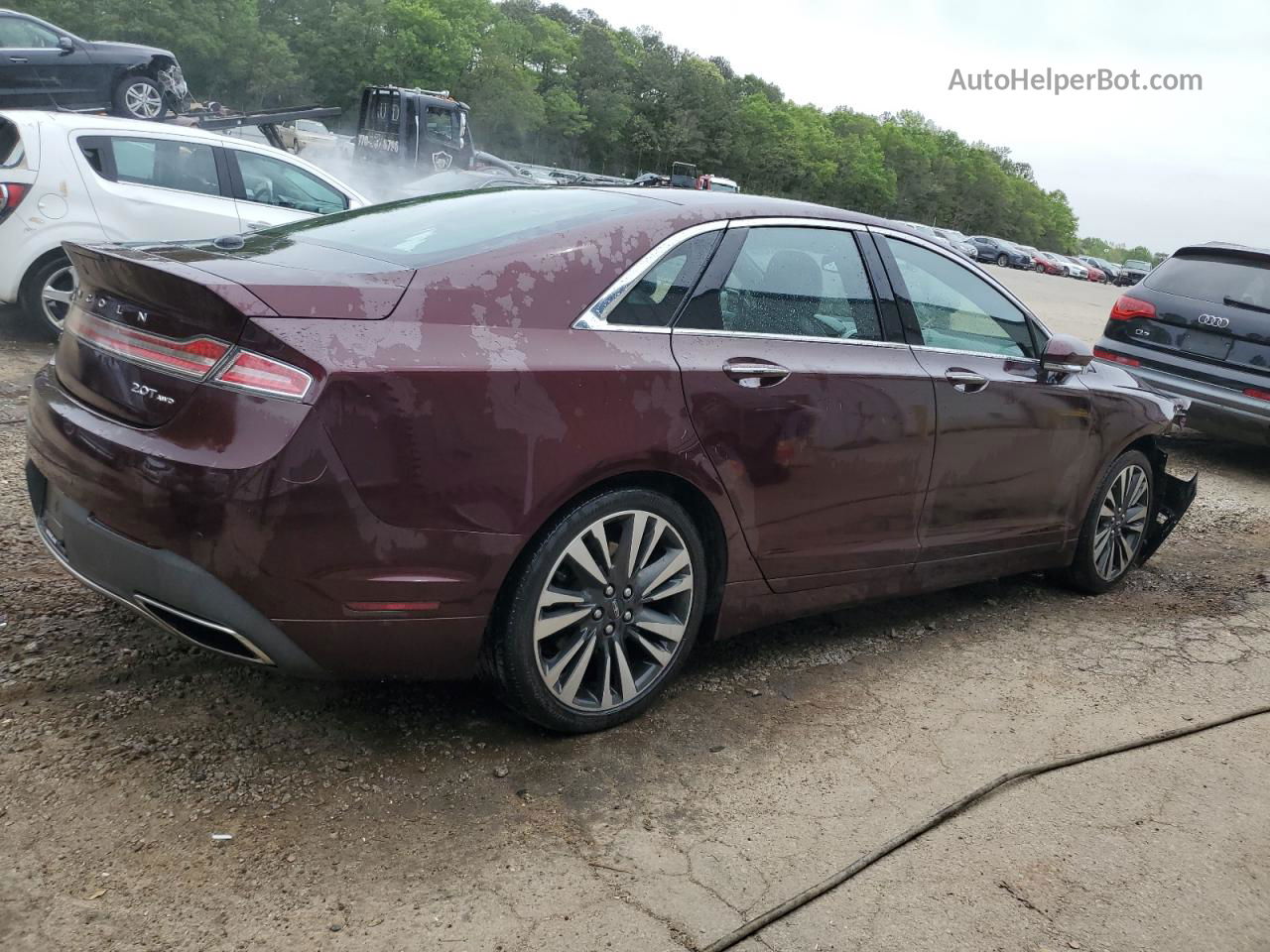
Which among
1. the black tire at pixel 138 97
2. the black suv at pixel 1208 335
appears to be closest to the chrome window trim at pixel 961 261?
the black suv at pixel 1208 335

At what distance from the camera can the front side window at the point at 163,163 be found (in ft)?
25.7

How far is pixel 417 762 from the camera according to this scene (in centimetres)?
308

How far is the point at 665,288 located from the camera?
132 inches

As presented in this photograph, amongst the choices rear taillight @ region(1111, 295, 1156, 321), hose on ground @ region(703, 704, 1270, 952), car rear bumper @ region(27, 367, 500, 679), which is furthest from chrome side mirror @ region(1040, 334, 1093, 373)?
rear taillight @ region(1111, 295, 1156, 321)

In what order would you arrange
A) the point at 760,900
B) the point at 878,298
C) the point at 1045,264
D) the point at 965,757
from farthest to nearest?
the point at 1045,264 < the point at 878,298 < the point at 965,757 < the point at 760,900

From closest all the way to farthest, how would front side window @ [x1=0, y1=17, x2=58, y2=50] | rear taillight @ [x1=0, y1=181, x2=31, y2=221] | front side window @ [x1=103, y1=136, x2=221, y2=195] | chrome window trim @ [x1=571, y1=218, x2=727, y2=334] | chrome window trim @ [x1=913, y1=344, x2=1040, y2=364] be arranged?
chrome window trim @ [x1=571, y1=218, x2=727, y2=334]
chrome window trim @ [x1=913, y1=344, x2=1040, y2=364]
rear taillight @ [x1=0, y1=181, x2=31, y2=221]
front side window @ [x1=103, y1=136, x2=221, y2=195]
front side window @ [x1=0, y1=17, x2=58, y2=50]

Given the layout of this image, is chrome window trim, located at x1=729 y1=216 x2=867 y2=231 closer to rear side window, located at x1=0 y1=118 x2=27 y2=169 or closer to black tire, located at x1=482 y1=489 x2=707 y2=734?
black tire, located at x1=482 y1=489 x2=707 y2=734

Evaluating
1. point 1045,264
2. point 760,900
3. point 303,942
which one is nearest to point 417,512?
point 303,942

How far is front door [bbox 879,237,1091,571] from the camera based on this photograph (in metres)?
4.16

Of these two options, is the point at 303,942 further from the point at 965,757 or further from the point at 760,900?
the point at 965,757

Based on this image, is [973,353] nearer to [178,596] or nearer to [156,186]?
[178,596]

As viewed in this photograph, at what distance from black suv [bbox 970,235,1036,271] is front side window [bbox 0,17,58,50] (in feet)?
182

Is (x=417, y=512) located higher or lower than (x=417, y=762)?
higher

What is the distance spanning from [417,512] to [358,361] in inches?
15.0
